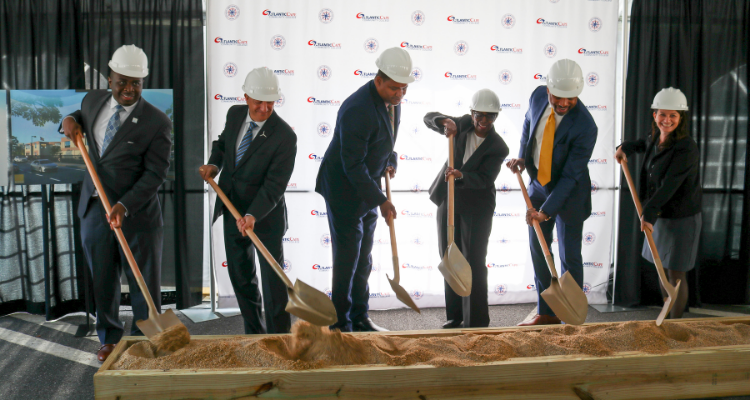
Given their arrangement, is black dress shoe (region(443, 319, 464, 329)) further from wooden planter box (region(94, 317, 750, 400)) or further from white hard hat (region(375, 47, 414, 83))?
white hard hat (region(375, 47, 414, 83))

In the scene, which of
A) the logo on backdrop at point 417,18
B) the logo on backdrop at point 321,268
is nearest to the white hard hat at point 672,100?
the logo on backdrop at point 417,18

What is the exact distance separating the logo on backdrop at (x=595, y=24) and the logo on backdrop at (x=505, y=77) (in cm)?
80

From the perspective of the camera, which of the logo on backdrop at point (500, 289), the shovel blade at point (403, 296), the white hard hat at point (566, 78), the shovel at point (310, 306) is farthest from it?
the logo on backdrop at point (500, 289)

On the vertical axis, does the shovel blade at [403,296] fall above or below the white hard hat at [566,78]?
below

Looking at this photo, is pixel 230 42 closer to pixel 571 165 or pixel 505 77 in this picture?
pixel 505 77

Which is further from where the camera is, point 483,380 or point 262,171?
point 262,171

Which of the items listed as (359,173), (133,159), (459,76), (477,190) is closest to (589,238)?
(477,190)

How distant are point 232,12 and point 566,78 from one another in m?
2.58

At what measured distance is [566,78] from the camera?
3.13 meters

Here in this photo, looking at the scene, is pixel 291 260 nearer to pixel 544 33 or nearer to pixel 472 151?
pixel 472 151

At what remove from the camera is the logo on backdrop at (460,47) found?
13.8ft

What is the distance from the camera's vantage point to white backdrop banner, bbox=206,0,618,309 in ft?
13.3

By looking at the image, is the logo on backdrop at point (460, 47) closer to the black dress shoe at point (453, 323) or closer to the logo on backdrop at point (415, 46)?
the logo on backdrop at point (415, 46)

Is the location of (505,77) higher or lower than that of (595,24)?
lower
